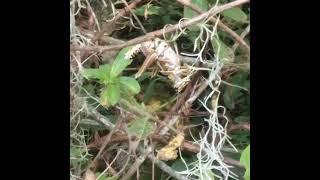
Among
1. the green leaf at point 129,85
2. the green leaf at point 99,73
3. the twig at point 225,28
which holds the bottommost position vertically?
the green leaf at point 129,85

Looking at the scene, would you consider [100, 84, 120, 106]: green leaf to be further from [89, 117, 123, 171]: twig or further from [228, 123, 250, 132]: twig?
[228, 123, 250, 132]: twig

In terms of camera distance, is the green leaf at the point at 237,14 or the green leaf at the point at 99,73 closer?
the green leaf at the point at 237,14

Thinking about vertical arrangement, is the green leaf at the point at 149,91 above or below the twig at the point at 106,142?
above

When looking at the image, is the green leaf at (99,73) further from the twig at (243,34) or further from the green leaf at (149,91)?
the twig at (243,34)

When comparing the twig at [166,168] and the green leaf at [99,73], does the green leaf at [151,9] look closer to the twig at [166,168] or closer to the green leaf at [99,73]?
the green leaf at [99,73]

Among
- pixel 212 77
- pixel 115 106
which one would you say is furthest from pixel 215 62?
pixel 115 106

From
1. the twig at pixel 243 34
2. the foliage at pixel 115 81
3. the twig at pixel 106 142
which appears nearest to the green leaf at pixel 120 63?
the foliage at pixel 115 81

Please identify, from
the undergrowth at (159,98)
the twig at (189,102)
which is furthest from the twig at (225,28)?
the twig at (189,102)
